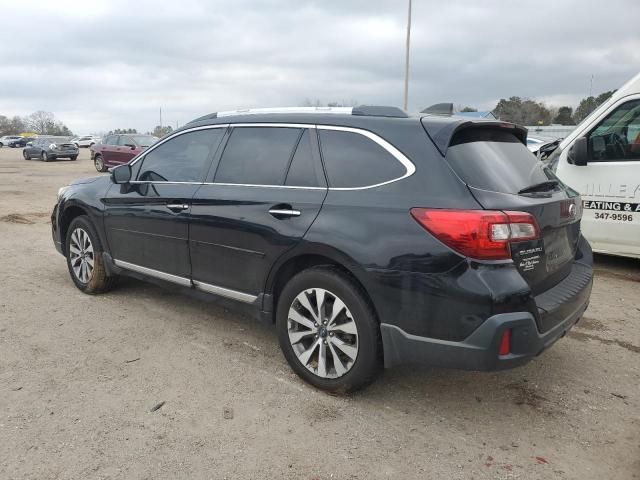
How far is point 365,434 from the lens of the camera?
289 centimetres

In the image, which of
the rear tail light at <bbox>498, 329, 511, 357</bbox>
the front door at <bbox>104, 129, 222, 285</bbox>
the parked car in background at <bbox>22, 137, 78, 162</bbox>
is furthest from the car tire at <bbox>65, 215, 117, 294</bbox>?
the parked car in background at <bbox>22, 137, 78, 162</bbox>

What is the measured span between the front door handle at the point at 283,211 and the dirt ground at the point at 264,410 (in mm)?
1076

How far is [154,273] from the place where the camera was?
4.37m

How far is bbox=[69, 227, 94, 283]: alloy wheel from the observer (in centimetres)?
508

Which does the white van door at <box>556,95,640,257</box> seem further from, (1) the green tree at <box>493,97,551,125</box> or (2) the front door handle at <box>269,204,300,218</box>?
(1) the green tree at <box>493,97,551,125</box>

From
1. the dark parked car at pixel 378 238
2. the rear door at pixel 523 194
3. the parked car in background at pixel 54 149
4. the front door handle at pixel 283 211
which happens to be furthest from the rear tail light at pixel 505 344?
the parked car in background at pixel 54 149

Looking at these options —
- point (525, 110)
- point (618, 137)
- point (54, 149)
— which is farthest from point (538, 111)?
point (618, 137)

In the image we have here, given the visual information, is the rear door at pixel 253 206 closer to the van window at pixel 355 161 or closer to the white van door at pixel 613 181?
the van window at pixel 355 161

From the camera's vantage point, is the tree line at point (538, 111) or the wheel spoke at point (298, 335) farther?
the tree line at point (538, 111)

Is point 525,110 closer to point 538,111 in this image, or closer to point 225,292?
point 538,111

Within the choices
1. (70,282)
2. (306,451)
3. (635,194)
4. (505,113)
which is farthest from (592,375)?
(505,113)

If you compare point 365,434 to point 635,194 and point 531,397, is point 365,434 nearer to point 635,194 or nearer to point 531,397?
point 531,397

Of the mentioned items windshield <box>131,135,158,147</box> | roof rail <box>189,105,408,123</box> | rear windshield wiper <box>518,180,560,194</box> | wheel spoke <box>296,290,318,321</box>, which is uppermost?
windshield <box>131,135,158,147</box>

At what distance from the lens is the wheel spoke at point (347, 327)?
3045mm
